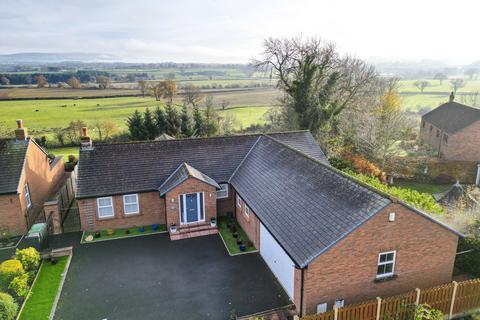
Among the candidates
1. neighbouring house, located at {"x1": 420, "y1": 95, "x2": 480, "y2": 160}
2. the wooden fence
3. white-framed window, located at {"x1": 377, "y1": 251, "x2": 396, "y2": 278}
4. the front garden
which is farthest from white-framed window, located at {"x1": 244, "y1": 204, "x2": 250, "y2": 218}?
neighbouring house, located at {"x1": 420, "y1": 95, "x2": 480, "y2": 160}

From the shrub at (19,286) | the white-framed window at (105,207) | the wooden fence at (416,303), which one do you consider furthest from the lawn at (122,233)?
the wooden fence at (416,303)

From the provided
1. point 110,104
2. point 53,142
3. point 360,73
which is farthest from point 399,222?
point 110,104

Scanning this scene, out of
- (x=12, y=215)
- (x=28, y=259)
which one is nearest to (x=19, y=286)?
(x=28, y=259)

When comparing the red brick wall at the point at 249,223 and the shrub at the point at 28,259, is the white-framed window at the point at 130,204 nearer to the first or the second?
the shrub at the point at 28,259

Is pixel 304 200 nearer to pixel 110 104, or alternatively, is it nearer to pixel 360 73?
pixel 360 73

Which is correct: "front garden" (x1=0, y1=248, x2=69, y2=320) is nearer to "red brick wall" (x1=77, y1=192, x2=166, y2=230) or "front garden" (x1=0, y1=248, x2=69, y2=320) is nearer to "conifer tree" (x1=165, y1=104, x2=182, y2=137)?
"red brick wall" (x1=77, y1=192, x2=166, y2=230)

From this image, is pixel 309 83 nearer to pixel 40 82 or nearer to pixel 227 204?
pixel 227 204

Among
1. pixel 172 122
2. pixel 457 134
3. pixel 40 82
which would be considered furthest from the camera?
pixel 40 82
